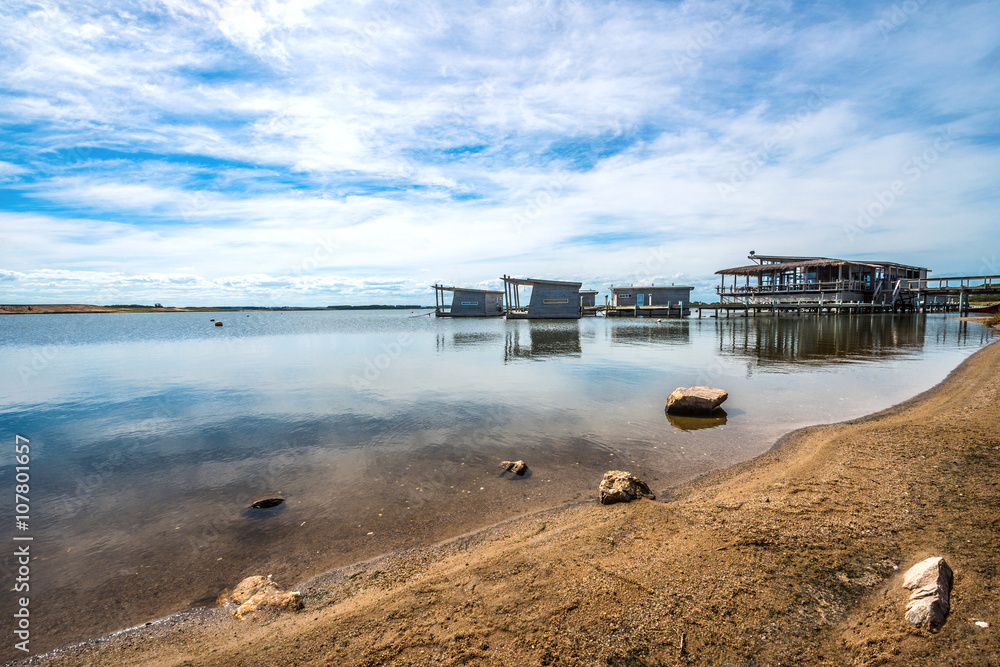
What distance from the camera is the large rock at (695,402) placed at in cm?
1137

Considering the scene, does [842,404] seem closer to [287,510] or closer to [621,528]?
[621,528]

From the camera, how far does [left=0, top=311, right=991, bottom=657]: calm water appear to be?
5.48 meters

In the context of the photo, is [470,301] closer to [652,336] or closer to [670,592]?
[652,336]

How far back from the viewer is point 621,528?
5000 millimetres

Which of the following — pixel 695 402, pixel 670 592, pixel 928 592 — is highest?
pixel 928 592

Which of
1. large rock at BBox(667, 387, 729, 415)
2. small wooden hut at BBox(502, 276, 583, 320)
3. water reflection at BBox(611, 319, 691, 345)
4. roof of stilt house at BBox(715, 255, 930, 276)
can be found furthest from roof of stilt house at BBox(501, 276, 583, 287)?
large rock at BBox(667, 387, 729, 415)

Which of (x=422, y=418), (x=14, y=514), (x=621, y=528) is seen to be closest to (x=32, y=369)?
(x=14, y=514)

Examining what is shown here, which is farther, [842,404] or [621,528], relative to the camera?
[842,404]

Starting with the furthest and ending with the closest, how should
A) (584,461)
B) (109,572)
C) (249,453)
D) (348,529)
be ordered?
(249,453)
(584,461)
(348,529)
(109,572)

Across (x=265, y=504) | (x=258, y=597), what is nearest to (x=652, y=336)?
(x=265, y=504)

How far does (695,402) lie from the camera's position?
11398 mm

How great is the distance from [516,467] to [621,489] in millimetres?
2357

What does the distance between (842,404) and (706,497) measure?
915cm

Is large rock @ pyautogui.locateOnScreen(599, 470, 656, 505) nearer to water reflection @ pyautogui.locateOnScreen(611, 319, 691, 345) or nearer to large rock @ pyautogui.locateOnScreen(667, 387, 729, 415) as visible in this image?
large rock @ pyautogui.locateOnScreen(667, 387, 729, 415)
